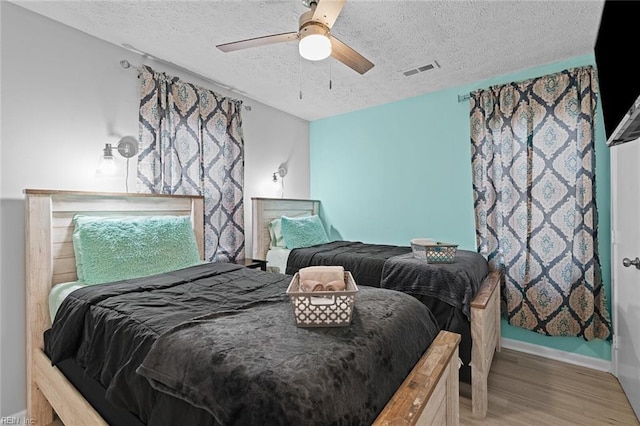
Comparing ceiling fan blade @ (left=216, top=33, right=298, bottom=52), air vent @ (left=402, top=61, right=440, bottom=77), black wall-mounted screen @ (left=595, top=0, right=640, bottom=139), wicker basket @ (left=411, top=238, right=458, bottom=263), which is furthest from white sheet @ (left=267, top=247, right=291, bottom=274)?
black wall-mounted screen @ (left=595, top=0, right=640, bottom=139)

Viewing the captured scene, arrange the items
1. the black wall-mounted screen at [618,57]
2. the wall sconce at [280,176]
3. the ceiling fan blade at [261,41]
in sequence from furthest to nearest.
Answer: the wall sconce at [280,176] → the ceiling fan blade at [261,41] → the black wall-mounted screen at [618,57]

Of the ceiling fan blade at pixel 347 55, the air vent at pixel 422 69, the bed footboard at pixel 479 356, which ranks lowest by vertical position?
the bed footboard at pixel 479 356

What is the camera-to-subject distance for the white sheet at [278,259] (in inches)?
122

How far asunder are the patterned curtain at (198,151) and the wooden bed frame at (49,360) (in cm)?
28

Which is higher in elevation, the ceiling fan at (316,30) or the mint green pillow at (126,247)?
the ceiling fan at (316,30)

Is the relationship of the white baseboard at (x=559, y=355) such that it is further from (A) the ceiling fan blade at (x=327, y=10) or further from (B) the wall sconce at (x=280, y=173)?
(A) the ceiling fan blade at (x=327, y=10)

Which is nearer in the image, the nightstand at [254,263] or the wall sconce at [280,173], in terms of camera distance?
the nightstand at [254,263]

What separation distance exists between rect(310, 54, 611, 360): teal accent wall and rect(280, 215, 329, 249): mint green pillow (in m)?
0.69

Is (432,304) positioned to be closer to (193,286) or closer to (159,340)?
(193,286)

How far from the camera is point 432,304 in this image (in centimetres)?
215

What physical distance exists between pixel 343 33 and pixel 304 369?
7.18ft

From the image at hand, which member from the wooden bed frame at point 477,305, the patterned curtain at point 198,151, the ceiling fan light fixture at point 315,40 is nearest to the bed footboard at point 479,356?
the wooden bed frame at point 477,305

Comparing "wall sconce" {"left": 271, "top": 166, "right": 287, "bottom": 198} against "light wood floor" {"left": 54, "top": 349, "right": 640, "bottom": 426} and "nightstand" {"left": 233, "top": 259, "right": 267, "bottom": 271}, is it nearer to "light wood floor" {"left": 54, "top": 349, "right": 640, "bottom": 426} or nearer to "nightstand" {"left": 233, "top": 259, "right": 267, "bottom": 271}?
"nightstand" {"left": 233, "top": 259, "right": 267, "bottom": 271}

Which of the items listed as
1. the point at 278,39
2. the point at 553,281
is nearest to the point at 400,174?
the point at 553,281
